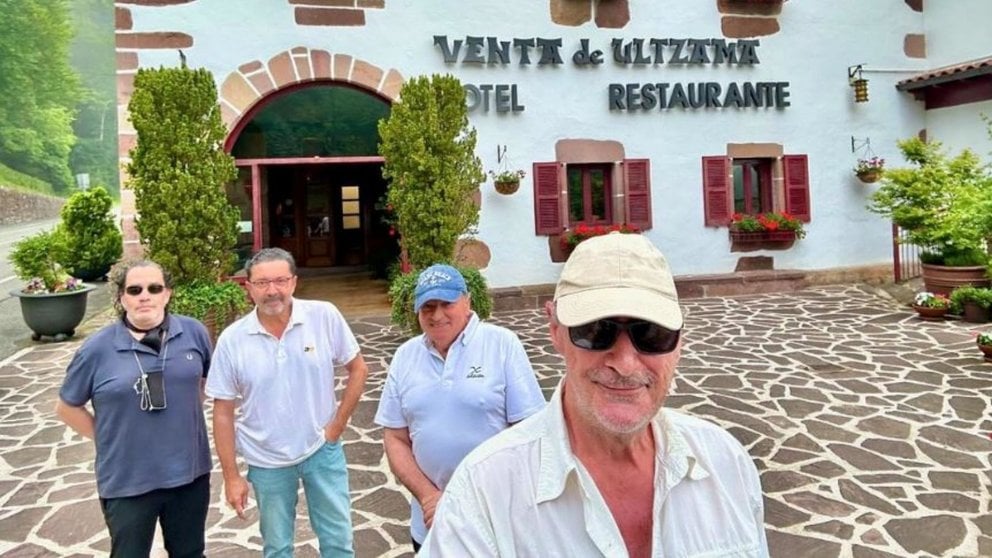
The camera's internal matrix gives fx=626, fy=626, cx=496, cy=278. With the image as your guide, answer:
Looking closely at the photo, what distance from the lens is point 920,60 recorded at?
37.0 feet

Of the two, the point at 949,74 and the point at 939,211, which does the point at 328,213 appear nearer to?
the point at 939,211

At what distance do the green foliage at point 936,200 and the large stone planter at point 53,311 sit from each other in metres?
11.2

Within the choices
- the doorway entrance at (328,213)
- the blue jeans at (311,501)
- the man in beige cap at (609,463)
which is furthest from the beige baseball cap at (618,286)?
the doorway entrance at (328,213)

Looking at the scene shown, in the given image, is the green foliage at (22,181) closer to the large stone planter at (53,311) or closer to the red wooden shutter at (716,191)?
Answer: the large stone planter at (53,311)

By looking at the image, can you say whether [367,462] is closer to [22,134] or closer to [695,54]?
[695,54]

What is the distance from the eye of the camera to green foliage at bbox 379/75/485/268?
7.30 m

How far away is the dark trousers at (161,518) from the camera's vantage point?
2281mm

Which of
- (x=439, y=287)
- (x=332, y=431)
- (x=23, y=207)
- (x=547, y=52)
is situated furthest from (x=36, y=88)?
(x=439, y=287)

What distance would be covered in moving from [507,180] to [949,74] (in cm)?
730

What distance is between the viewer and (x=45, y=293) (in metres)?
7.93

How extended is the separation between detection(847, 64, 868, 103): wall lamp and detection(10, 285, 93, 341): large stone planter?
1224cm

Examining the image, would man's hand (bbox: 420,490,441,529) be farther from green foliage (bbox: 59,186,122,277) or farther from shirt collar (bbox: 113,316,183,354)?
green foliage (bbox: 59,186,122,277)

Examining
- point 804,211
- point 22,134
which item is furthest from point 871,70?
point 22,134

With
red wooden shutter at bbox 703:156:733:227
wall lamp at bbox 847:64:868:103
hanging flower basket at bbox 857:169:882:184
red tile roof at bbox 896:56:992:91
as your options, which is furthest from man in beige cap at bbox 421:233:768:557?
wall lamp at bbox 847:64:868:103
